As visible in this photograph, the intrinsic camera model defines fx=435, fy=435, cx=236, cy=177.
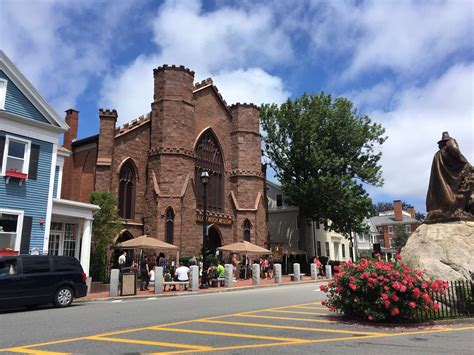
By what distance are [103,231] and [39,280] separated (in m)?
11.1

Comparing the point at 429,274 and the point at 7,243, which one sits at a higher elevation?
the point at 7,243

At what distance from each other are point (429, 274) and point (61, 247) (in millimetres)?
17575

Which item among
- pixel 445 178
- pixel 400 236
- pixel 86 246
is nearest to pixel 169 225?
pixel 86 246

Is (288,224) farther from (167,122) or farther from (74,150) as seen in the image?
(74,150)

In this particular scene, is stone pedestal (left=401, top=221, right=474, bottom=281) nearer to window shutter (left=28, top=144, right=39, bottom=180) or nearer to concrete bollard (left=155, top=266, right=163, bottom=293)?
concrete bollard (left=155, top=266, right=163, bottom=293)

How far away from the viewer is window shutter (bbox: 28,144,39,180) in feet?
62.7

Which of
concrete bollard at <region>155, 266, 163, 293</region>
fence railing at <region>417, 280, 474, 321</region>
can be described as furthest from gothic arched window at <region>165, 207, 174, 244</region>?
fence railing at <region>417, 280, 474, 321</region>

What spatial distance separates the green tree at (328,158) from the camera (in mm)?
37469

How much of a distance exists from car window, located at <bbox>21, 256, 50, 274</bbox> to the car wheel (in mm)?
839

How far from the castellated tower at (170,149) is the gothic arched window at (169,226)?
0.67ft

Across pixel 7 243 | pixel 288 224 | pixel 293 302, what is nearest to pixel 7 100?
pixel 7 243

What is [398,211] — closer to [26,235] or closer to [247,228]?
[247,228]

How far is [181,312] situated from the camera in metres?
12.4

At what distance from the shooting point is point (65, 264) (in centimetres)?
1477
